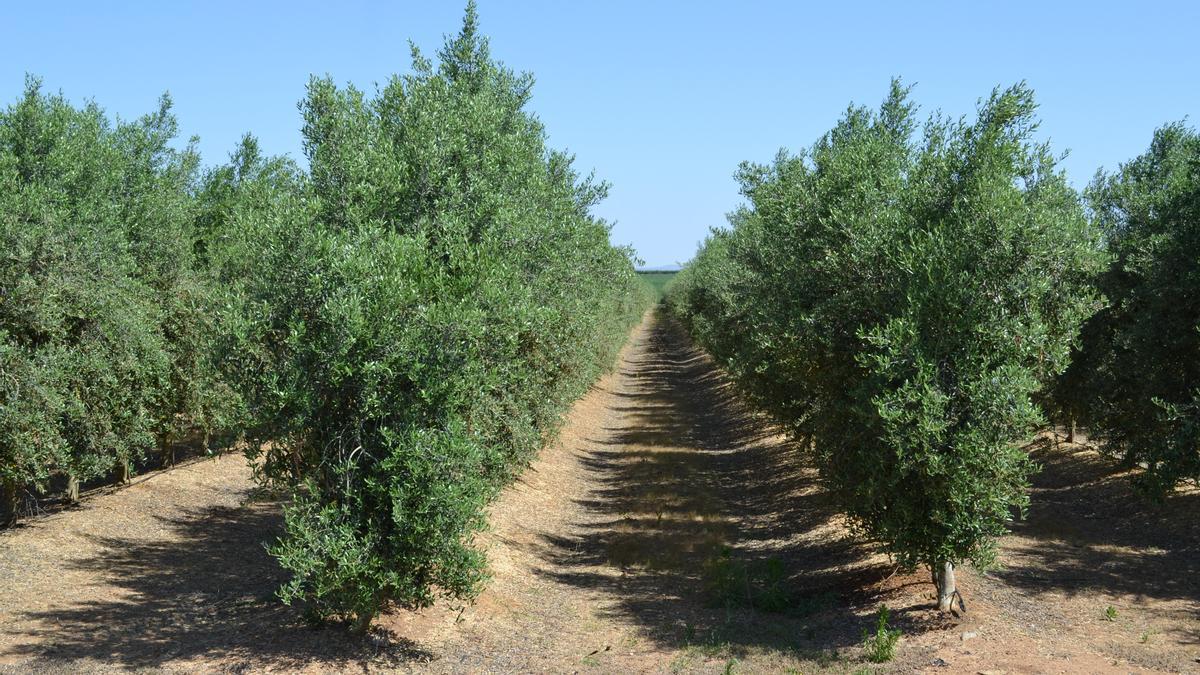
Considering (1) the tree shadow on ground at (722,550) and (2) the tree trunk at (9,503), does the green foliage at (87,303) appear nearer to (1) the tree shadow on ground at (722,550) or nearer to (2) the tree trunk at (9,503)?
(2) the tree trunk at (9,503)

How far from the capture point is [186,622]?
15.0 meters

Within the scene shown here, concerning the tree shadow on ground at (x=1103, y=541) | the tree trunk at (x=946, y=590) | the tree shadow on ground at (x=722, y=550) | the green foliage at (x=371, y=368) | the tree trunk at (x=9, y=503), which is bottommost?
the tree shadow on ground at (x=1103, y=541)

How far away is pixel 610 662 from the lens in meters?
13.6

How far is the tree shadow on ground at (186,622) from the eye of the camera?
13.1 metres

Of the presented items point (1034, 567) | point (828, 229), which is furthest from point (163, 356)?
point (1034, 567)

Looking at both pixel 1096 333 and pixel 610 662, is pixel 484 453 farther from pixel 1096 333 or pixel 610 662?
pixel 1096 333

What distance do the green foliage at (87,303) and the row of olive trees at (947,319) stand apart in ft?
34.4

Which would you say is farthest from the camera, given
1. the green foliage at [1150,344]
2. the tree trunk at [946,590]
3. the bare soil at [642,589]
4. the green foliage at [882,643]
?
the green foliage at [1150,344]

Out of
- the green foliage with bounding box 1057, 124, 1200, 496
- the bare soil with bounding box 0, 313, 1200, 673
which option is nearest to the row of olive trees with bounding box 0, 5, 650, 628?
the bare soil with bounding box 0, 313, 1200, 673

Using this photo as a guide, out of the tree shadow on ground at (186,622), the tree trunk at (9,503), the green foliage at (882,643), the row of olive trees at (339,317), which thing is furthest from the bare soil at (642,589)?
the row of olive trees at (339,317)

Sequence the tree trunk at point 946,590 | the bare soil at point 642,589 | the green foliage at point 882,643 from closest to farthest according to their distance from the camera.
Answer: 1. the green foliage at point 882,643
2. the bare soil at point 642,589
3. the tree trunk at point 946,590

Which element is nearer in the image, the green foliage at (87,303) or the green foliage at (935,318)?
the green foliage at (935,318)

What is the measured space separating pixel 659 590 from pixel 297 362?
9.06 m

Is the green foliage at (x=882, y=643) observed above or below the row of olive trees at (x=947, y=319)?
below
